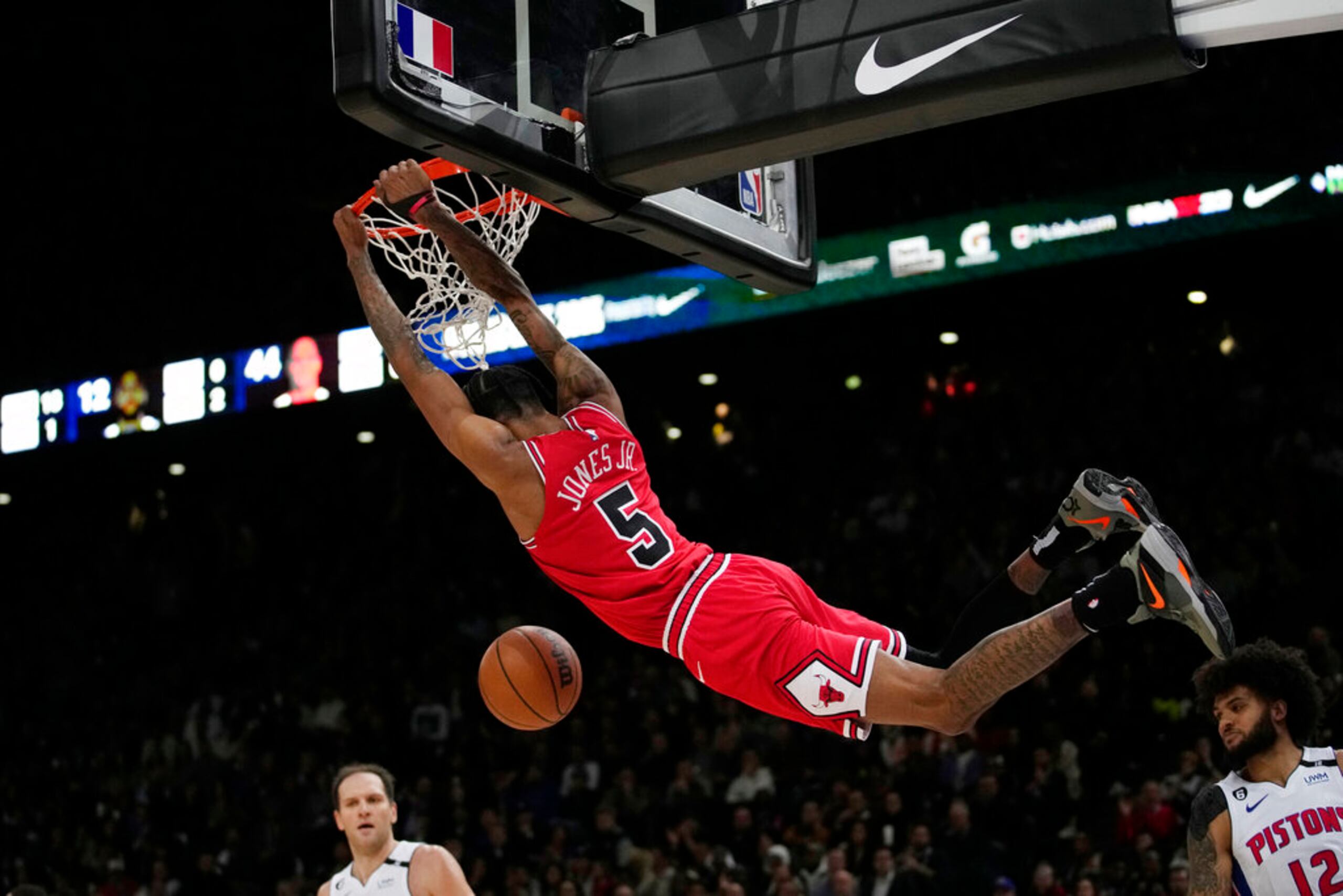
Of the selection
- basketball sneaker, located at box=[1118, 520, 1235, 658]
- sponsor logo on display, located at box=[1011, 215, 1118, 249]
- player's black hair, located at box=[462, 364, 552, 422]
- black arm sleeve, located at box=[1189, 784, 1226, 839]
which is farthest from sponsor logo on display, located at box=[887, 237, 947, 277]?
basketball sneaker, located at box=[1118, 520, 1235, 658]

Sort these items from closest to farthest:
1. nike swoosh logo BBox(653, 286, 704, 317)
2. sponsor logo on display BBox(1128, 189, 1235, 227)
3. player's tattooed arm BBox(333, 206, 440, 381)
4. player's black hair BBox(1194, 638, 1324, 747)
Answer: player's black hair BBox(1194, 638, 1324, 747)
player's tattooed arm BBox(333, 206, 440, 381)
sponsor logo on display BBox(1128, 189, 1235, 227)
nike swoosh logo BBox(653, 286, 704, 317)

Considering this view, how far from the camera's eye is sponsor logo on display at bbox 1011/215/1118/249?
12695mm

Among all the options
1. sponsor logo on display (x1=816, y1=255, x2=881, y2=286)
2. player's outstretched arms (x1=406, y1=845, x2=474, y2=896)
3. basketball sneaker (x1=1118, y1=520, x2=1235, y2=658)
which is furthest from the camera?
sponsor logo on display (x1=816, y1=255, x2=881, y2=286)

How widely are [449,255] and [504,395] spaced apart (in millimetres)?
852

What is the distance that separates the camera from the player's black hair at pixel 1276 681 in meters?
4.73

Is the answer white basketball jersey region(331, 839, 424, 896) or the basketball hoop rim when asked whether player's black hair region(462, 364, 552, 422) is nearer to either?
the basketball hoop rim

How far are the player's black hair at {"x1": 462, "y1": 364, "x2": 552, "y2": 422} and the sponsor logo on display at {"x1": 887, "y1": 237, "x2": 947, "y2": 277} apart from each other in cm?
858

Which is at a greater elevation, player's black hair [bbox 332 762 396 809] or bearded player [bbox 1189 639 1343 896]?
player's black hair [bbox 332 762 396 809]

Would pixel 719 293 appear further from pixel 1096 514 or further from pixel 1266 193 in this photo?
pixel 1096 514

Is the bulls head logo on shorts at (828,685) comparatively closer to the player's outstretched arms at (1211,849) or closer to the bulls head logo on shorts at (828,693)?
the bulls head logo on shorts at (828,693)

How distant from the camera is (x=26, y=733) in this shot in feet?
53.3

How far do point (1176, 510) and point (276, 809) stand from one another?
296 inches

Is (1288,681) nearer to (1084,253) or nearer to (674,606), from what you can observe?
(674,606)

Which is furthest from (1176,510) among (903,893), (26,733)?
(26,733)
